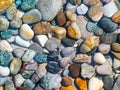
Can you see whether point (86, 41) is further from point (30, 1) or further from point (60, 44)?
point (30, 1)

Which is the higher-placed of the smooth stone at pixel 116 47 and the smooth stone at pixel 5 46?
the smooth stone at pixel 5 46

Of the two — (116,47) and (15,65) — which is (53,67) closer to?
(15,65)

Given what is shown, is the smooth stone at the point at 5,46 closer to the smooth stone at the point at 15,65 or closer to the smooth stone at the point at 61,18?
the smooth stone at the point at 15,65

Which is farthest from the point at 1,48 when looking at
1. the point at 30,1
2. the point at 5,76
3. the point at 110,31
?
the point at 110,31

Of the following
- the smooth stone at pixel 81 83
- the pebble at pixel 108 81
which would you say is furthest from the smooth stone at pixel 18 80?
the pebble at pixel 108 81

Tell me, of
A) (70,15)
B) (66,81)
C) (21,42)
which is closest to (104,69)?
(66,81)

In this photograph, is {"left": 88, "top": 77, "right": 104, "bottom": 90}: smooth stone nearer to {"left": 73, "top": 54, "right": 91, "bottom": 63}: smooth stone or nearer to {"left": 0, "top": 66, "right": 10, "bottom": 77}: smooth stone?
{"left": 73, "top": 54, "right": 91, "bottom": 63}: smooth stone

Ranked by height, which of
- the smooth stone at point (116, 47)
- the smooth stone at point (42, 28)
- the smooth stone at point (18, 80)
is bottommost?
the smooth stone at point (18, 80)
